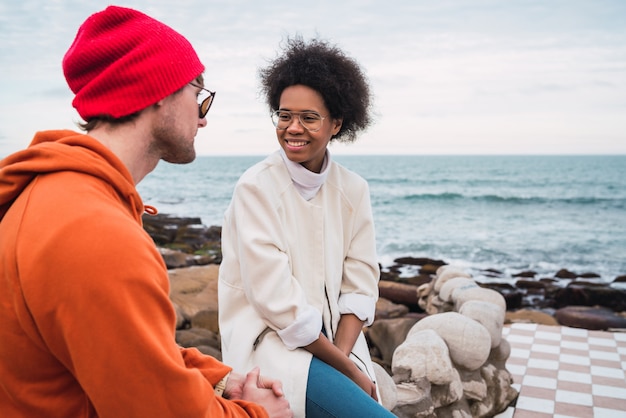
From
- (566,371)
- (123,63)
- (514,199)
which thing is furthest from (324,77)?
(514,199)

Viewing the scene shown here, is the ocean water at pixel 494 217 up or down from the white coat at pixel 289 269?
down

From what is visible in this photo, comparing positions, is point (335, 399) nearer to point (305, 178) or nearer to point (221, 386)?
point (221, 386)

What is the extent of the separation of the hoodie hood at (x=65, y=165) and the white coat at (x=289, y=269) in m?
0.85

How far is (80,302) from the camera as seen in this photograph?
1.08m

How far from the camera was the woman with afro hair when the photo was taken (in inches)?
82.7

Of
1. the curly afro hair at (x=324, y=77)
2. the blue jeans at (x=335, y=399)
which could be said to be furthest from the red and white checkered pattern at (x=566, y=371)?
the curly afro hair at (x=324, y=77)

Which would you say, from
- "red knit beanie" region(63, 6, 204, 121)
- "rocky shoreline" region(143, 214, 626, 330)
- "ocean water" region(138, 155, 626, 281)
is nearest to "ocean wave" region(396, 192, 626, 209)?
"ocean water" region(138, 155, 626, 281)

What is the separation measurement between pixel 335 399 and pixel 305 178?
87 cm

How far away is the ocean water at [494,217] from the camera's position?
15750 mm

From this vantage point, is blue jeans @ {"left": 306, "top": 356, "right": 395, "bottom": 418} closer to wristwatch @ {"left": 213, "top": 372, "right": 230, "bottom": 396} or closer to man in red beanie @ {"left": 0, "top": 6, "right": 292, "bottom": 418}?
wristwatch @ {"left": 213, "top": 372, "right": 230, "bottom": 396}

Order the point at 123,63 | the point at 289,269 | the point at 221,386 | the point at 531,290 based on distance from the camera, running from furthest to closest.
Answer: the point at 531,290
the point at 289,269
the point at 221,386
the point at 123,63

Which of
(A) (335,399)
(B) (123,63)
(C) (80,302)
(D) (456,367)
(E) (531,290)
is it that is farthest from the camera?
(E) (531,290)

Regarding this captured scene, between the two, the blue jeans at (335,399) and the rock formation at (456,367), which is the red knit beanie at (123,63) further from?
the rock formation at (456,367)

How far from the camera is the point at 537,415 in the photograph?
3.92 metres
